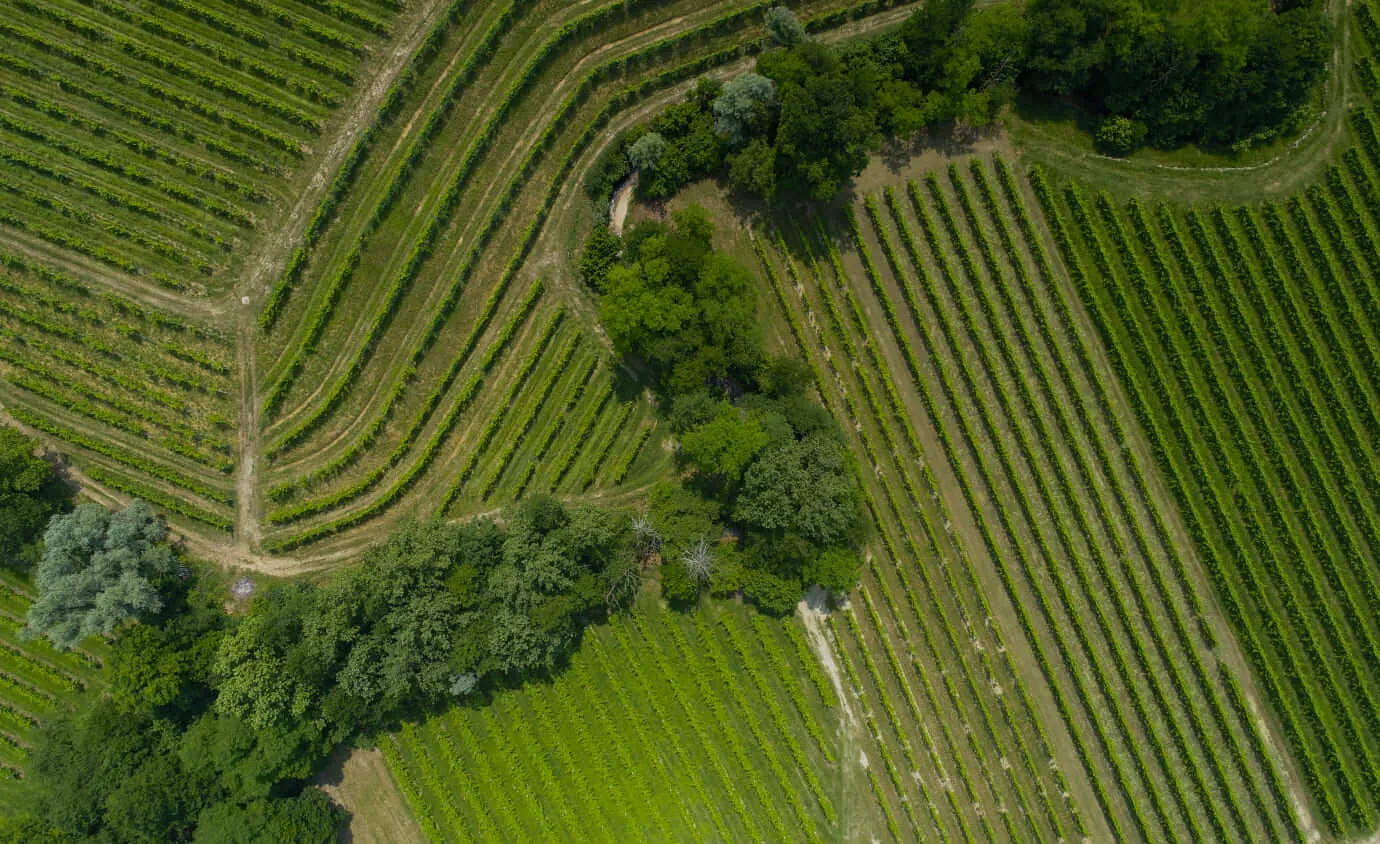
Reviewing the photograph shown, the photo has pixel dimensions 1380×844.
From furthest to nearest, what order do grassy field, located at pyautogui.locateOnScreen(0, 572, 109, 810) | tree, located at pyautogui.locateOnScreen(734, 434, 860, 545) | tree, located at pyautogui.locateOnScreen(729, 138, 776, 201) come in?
grassy field, located at pyautogui.locateOnScreen(0, 572, 109, 810) → tree, located at pyautogui.locateOnScreen(729, 138, 776, 201) → tree, located at pyautogui.locateOnScreen(734, 434, 860, 545)

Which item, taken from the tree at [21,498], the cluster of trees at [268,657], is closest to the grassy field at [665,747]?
the cluster of trees at [268,657]

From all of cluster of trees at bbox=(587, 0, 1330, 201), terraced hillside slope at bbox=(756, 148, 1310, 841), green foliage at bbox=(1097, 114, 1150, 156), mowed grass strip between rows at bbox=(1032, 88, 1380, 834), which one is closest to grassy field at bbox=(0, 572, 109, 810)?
cluster of trees at bbox=(587, 0, 1330, 201)

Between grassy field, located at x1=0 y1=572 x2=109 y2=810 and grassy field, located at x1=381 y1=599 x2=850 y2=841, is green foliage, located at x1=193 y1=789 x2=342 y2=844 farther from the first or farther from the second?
grassy field, located at x1=0 y1=572 x2=109 y2=810

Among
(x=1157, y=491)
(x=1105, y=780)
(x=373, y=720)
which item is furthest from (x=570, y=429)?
(x=1105, y=780)

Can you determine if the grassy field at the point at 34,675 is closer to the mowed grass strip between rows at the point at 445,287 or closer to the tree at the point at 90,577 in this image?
the tree at the point at 90,577

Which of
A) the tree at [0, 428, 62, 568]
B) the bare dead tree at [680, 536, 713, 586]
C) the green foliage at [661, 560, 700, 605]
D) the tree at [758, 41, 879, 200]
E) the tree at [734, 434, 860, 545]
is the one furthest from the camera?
the green foliage at [661, 560, 700, 605]
